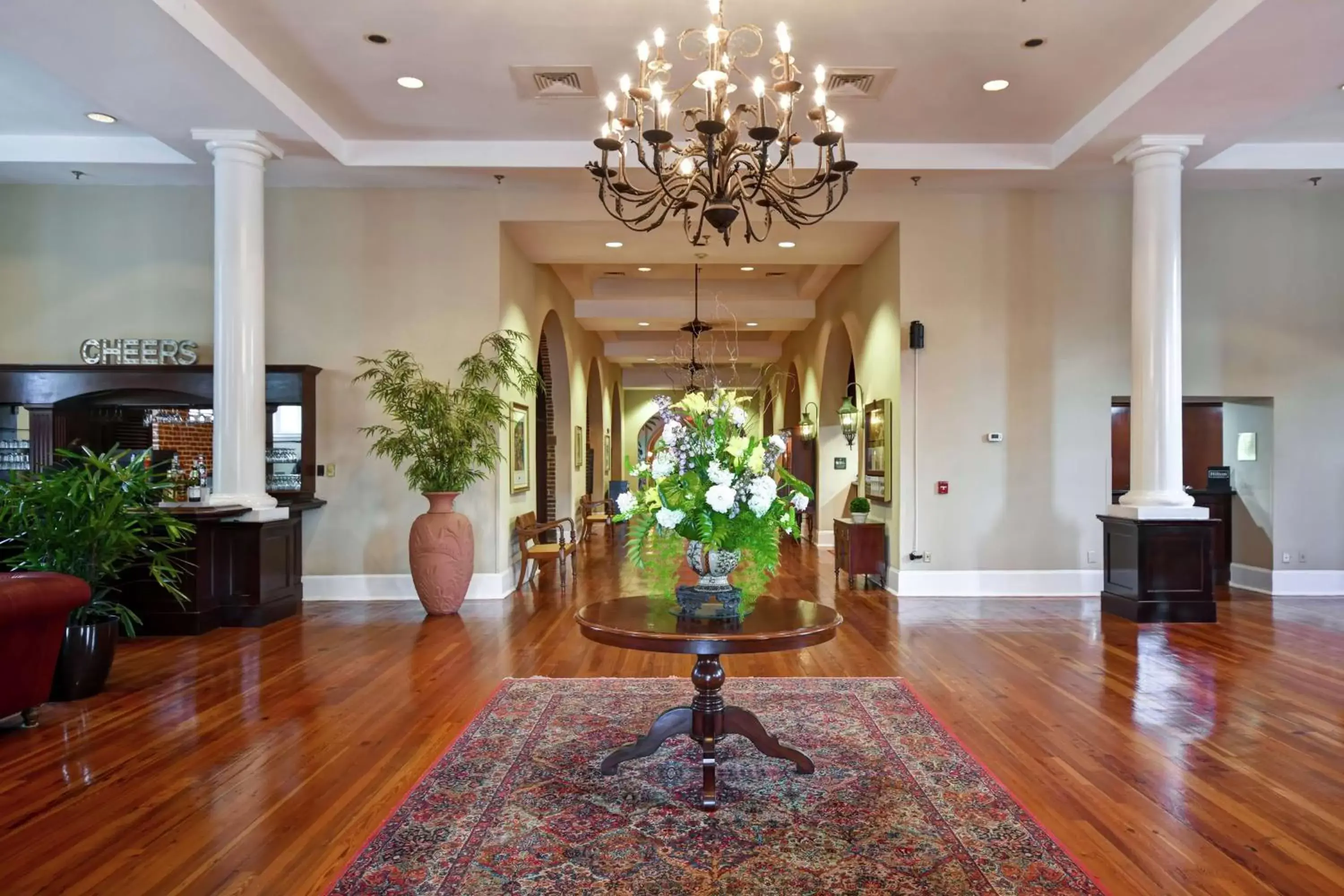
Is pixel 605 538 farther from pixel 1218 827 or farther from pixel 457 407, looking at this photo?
pixel 1218 827

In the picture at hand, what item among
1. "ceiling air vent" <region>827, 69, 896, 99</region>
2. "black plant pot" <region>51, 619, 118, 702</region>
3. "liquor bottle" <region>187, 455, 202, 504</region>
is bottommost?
"black plant pot" <region>51, 619, 118, 702</region>

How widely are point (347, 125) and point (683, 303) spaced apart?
6642 mm

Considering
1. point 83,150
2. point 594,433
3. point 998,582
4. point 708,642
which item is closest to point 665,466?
point 708,642

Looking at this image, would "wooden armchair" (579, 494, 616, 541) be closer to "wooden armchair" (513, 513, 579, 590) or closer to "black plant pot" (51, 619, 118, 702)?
"wooden armchair" (513, 513, 579, 590)

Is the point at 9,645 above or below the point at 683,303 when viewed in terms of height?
below

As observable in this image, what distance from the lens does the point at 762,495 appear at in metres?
3.14

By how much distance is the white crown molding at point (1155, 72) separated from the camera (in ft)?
15.9

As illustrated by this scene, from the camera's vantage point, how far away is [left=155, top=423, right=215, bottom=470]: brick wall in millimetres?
7926

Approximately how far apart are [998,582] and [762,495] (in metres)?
5.56

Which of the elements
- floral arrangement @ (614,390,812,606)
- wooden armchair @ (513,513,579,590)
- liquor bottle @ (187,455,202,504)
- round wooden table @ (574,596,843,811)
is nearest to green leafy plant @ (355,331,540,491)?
wooden armchair @ (513,513,579,590)

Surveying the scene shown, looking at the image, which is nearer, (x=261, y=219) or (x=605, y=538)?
(x=261, y=219)

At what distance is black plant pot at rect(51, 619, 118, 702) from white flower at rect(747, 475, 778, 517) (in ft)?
11.7

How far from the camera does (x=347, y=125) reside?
6848 mm

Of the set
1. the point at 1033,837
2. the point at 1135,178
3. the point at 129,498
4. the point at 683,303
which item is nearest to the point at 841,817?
the point at 1033,837
